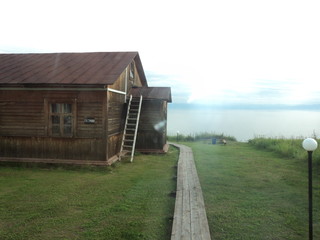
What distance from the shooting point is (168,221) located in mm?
5602

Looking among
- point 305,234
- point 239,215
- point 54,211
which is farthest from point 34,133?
point 305,234

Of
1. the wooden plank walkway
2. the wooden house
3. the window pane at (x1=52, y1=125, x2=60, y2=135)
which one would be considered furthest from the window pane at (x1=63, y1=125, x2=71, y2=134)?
the wooden plank walkway

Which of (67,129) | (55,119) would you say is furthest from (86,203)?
(55,119)

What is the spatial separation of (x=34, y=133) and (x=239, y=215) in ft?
30.0

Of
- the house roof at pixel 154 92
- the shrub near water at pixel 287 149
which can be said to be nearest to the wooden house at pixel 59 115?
the house roof at pixel 154 92

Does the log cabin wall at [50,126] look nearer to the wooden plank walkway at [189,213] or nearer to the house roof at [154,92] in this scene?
the house roof at [154,92]

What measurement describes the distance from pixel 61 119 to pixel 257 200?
830 cm

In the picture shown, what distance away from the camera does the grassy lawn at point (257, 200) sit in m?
5.24

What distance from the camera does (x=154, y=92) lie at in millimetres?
14672

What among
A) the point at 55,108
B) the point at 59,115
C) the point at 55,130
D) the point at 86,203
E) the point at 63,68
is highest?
the point at 63,68

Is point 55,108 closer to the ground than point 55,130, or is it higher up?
higher up

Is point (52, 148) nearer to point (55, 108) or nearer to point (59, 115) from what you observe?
point (59, 115)

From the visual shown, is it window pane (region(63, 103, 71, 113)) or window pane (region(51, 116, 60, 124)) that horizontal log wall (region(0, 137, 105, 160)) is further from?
window pane (region(63, 103, 71, 113))

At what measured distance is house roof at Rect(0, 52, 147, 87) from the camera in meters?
10.7
